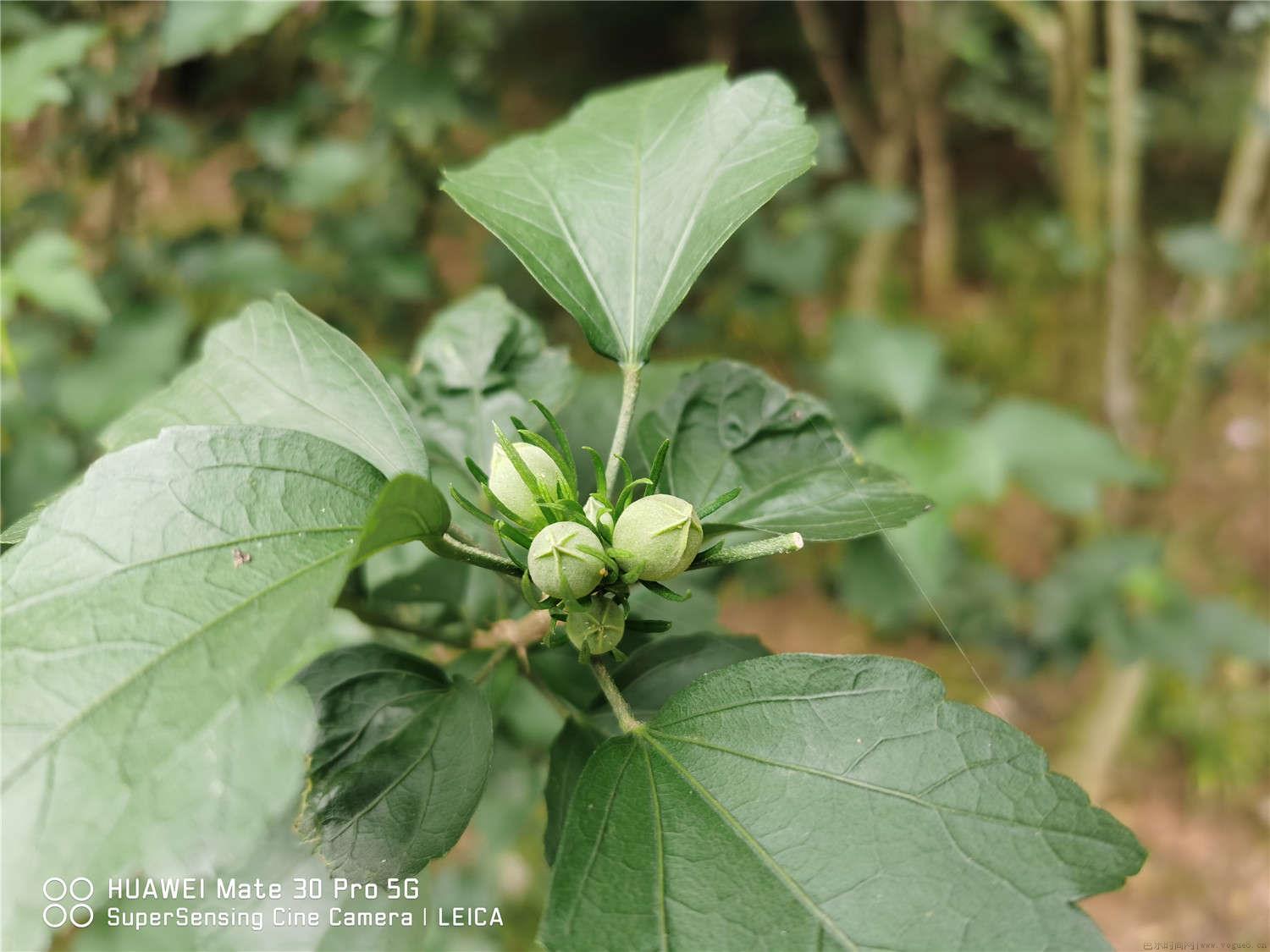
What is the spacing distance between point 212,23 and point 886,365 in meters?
1.11

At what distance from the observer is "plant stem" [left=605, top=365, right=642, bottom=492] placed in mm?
574

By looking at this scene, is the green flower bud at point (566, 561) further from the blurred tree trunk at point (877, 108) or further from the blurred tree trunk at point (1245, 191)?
the blurred tree trunk at point (877, 108)

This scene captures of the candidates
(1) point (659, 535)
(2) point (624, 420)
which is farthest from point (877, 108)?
(1) point (659, 535)

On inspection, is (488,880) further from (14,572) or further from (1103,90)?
(1103,90)

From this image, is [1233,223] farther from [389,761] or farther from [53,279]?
[53,279]

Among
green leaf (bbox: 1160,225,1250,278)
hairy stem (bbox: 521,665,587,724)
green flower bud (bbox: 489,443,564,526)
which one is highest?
green flower bud (bbox: 489,443,564,526)

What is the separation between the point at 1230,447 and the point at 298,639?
2954 millimetres

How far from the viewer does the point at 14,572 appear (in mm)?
433

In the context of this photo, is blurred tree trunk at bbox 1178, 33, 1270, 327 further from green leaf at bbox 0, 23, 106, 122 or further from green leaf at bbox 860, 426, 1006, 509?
green leaf at bbox 0, 23, 106, 122

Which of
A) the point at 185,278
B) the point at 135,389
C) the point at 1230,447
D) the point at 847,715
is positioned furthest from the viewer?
the point at 1230,447

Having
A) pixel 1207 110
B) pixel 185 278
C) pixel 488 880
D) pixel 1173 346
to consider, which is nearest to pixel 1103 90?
pixel 1173 346

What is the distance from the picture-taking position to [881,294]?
280 cm

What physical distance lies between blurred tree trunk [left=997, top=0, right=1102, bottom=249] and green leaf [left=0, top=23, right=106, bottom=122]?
1.46 meters

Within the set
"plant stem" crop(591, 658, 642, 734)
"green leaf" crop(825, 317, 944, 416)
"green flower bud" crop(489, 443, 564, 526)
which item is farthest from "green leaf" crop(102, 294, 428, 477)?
"green leaf" crop(825, 317, 944, 416)
